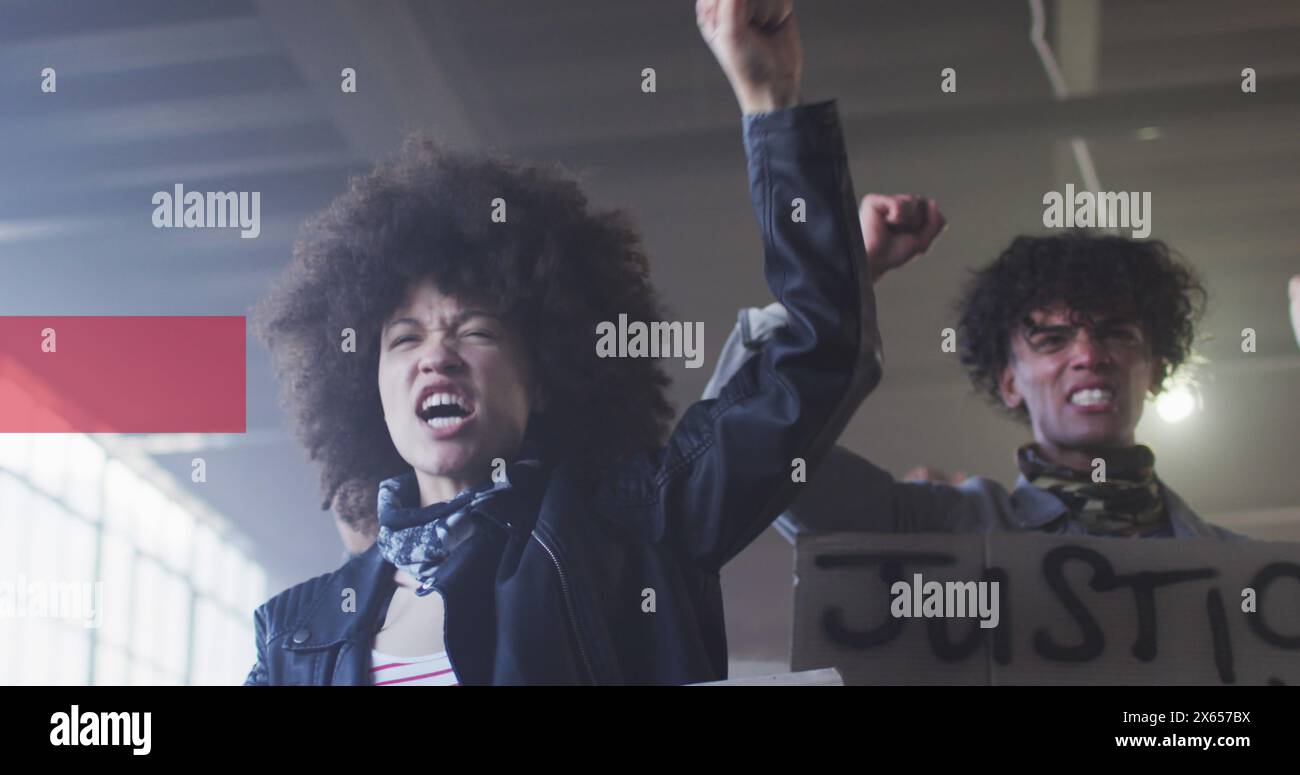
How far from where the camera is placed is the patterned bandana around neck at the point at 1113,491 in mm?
2115

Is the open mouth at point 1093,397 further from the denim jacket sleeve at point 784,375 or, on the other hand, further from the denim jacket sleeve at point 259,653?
the denim jacket sleeve at point 259,653

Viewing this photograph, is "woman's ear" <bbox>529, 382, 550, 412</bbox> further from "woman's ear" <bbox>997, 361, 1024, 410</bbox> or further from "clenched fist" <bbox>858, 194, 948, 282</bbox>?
"woman's ear" <bbox>997, 361, 1024, 410</bbox>

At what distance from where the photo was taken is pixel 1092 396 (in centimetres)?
215

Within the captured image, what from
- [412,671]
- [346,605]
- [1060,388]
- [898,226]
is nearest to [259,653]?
[346,605]

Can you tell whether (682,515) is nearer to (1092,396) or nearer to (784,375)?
(784,375)

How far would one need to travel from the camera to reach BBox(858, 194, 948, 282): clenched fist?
2203 mm

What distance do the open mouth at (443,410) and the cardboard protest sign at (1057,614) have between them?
558 millimetres

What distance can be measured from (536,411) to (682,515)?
0.90ft

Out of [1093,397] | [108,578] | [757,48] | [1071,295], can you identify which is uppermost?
[757,48]

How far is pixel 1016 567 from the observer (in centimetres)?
210
